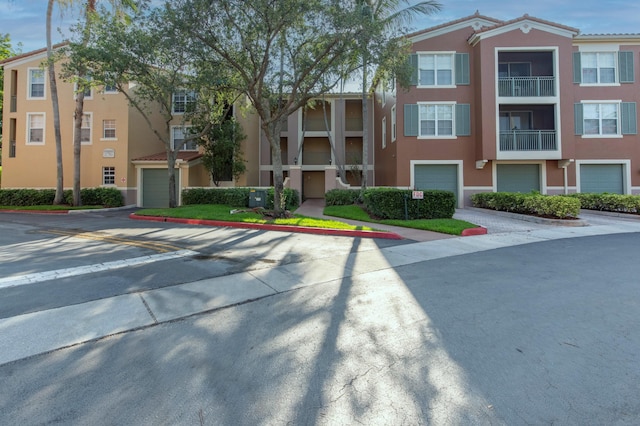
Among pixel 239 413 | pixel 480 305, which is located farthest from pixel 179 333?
pixel 480 305

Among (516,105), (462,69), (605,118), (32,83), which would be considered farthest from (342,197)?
(32,83)

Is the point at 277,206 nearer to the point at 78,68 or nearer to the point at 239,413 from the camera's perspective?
the point at 78,68

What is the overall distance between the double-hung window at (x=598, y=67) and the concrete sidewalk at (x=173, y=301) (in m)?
18.1

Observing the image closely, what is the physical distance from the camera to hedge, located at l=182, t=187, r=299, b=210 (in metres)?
19.1

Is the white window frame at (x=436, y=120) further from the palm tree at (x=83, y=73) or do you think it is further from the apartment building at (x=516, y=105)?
the palm tree at (x=83, y=73)

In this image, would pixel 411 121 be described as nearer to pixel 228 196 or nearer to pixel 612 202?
pixel 612 202

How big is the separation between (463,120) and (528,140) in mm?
Answer: 3617

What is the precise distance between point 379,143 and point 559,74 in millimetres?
11345

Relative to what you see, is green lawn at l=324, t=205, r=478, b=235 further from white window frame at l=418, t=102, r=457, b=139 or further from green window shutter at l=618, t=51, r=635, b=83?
green window shutter at l=618, t=51, r=635, b=83

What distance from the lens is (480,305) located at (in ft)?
16.2

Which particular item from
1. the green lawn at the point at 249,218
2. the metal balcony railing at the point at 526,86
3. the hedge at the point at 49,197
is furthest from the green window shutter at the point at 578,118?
the hedge at the point at 49,197

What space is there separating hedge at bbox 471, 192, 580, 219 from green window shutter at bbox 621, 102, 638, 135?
9.18m

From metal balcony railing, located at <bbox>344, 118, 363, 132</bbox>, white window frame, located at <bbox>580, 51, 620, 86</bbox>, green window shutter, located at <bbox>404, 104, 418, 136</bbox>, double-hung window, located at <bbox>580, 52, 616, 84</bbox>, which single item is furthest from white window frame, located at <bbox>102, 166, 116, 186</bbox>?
double-hung window, located at <bbox>580, 52, 616, 84</bbox>

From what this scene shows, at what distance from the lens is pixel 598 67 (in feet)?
66.6
